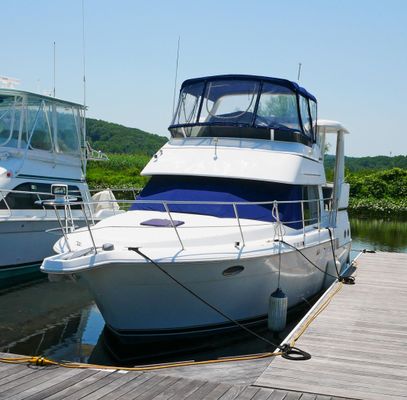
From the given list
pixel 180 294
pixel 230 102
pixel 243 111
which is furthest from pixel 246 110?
pixel 180 294

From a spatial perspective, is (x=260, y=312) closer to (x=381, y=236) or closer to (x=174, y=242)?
(x=174, y=242)

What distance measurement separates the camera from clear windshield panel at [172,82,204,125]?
10281mm

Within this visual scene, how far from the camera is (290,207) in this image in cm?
891

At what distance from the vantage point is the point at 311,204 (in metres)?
9.93

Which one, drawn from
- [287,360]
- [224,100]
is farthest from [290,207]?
[287,360]

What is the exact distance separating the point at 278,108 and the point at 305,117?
2.53 ft

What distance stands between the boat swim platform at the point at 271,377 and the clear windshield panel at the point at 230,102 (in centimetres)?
415

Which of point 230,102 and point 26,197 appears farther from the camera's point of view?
point 26,197

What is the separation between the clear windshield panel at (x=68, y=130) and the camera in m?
14.3

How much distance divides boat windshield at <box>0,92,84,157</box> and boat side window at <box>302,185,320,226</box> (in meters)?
7.03

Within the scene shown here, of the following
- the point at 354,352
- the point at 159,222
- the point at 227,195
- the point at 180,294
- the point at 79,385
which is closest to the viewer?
the point at 79,385

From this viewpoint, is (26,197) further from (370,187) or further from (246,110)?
(370,187)

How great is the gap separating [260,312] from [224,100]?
3999 mm

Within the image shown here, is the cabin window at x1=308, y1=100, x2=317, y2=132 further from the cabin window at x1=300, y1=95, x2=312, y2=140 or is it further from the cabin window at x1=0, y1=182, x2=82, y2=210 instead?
the cabin window at x1=0, y1=182, x2=82, y2=210
